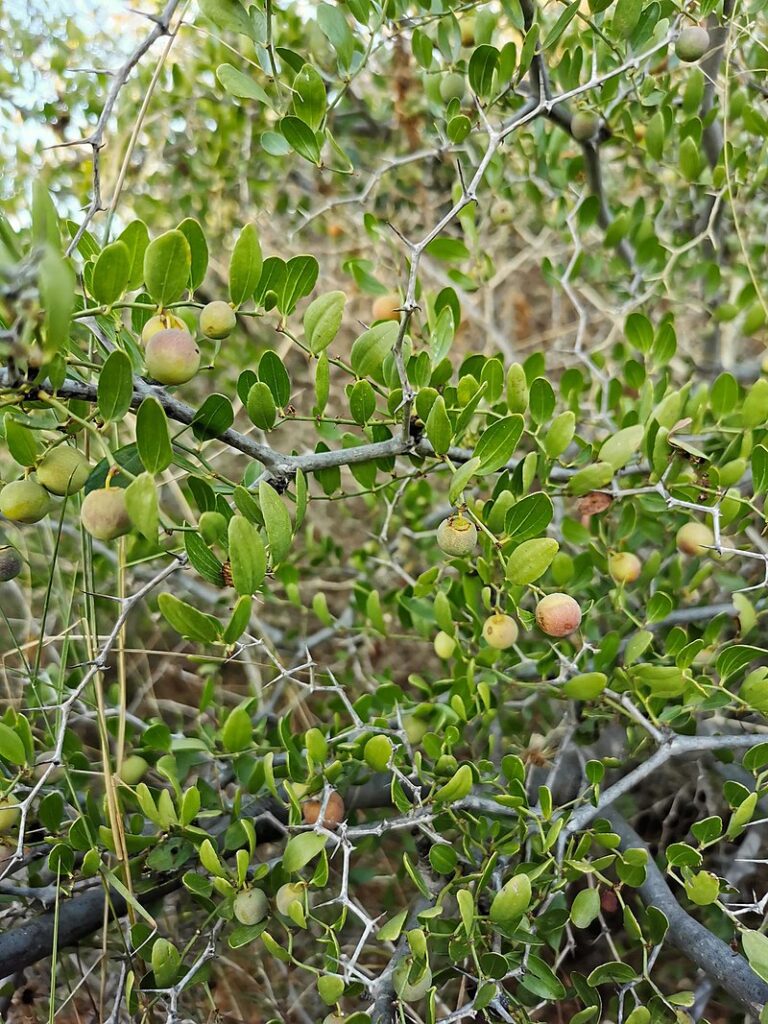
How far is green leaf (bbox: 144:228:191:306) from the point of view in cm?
57

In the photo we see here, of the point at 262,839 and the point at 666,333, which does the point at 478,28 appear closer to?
the point at 666,333

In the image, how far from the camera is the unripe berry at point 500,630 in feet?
2.81

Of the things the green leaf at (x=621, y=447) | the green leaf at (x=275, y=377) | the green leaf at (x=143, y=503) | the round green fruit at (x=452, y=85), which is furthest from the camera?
the round green fruit at (x=452, y=85)

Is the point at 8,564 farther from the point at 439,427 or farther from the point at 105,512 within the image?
the point at 439,427

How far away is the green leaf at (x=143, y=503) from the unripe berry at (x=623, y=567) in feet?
2.06

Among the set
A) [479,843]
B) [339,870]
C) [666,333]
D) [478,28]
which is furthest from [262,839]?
[478,28]

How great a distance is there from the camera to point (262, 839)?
108 cm

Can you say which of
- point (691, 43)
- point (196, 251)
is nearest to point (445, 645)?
point (196, 251)

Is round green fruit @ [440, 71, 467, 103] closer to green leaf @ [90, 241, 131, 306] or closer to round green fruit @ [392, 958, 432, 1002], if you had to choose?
green leaf @ [90, 241, 131, 306]

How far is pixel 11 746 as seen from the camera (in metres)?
0.77

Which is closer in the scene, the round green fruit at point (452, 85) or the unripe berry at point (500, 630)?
the unripe berry at point (500, 630)

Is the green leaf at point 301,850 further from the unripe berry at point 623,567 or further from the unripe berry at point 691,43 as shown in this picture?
the unripe berry at point 691,43

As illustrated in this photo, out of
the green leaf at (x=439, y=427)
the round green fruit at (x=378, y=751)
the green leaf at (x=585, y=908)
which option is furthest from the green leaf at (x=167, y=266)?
the green leaf at (x=585, y=908)

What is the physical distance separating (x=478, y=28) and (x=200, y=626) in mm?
896
